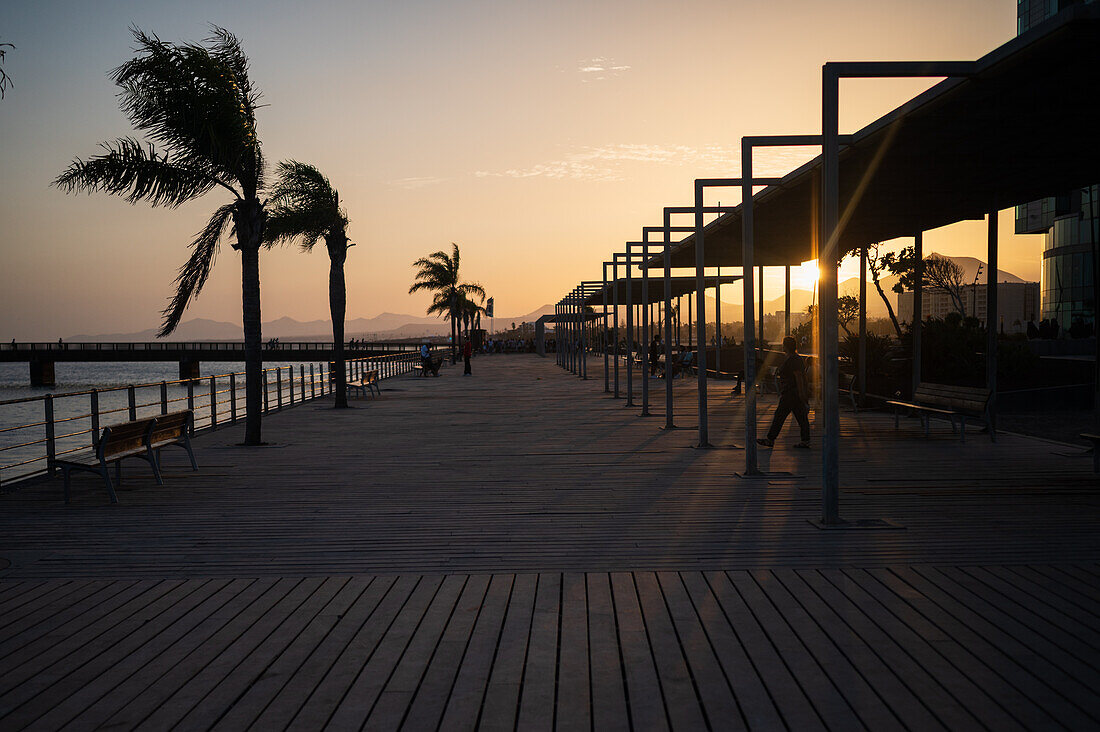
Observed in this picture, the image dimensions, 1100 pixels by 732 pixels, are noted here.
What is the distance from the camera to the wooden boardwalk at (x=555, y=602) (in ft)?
10.0

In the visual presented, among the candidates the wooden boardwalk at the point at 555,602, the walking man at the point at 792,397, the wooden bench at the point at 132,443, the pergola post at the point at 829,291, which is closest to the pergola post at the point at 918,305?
the walking man at the point at 792,397

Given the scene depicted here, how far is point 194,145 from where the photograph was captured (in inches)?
413

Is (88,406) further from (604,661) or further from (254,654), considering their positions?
(604,661)

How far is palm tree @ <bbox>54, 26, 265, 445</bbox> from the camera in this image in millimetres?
10164

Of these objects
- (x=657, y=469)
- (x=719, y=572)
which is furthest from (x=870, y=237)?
(x=719, y=572)

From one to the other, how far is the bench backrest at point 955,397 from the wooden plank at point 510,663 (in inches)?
289

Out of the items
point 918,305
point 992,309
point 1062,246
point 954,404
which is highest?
point 1062,246

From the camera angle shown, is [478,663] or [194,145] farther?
[194,145]

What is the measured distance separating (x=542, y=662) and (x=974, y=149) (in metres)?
7.74

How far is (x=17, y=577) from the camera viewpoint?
189 inches

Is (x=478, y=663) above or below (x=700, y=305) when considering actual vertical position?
below

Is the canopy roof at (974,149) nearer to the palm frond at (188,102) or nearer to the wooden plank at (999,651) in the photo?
the wooden plank at (999,651)

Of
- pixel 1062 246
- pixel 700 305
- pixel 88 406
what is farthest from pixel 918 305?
pixel 88 406

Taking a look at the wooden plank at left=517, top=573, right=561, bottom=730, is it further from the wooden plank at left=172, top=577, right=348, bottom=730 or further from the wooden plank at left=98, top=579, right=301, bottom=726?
the wooden plank at left=98, top=579, right=301, bottom=726
